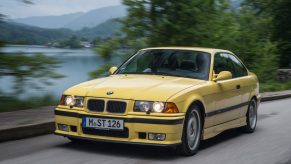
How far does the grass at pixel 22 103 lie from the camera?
35.3ft

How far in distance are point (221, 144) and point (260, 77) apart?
18.0m

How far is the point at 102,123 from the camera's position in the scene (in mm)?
7027

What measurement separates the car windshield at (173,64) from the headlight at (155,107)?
4.27ft

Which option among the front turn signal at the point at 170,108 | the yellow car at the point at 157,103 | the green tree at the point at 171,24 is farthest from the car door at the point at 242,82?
the green tree at the point at 171,24

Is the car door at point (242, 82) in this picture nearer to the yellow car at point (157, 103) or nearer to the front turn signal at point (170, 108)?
the yellow car at point (157, 103)

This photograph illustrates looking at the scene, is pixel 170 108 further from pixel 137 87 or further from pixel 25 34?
pixel 25 34

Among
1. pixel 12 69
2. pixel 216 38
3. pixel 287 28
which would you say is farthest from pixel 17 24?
pixel 287 28

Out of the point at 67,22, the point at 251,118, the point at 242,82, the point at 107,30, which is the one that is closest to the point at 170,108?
the point at 242,82

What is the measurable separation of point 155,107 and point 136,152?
2.63 feet

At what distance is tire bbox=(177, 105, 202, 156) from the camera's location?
284 inches

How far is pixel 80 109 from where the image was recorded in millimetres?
7258

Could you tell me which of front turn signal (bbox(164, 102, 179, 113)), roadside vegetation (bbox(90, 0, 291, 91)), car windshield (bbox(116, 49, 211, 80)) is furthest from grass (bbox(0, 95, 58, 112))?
front turn signal (bbox(164, 102, 179, 113))

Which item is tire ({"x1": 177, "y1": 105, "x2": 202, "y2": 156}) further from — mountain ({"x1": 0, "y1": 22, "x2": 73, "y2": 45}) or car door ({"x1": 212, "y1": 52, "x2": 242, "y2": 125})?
mountain ({"x1": 0, "y1": 22, "x2": 73, "y2": 45})

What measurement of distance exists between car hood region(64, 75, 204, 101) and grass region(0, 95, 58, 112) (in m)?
3.35
